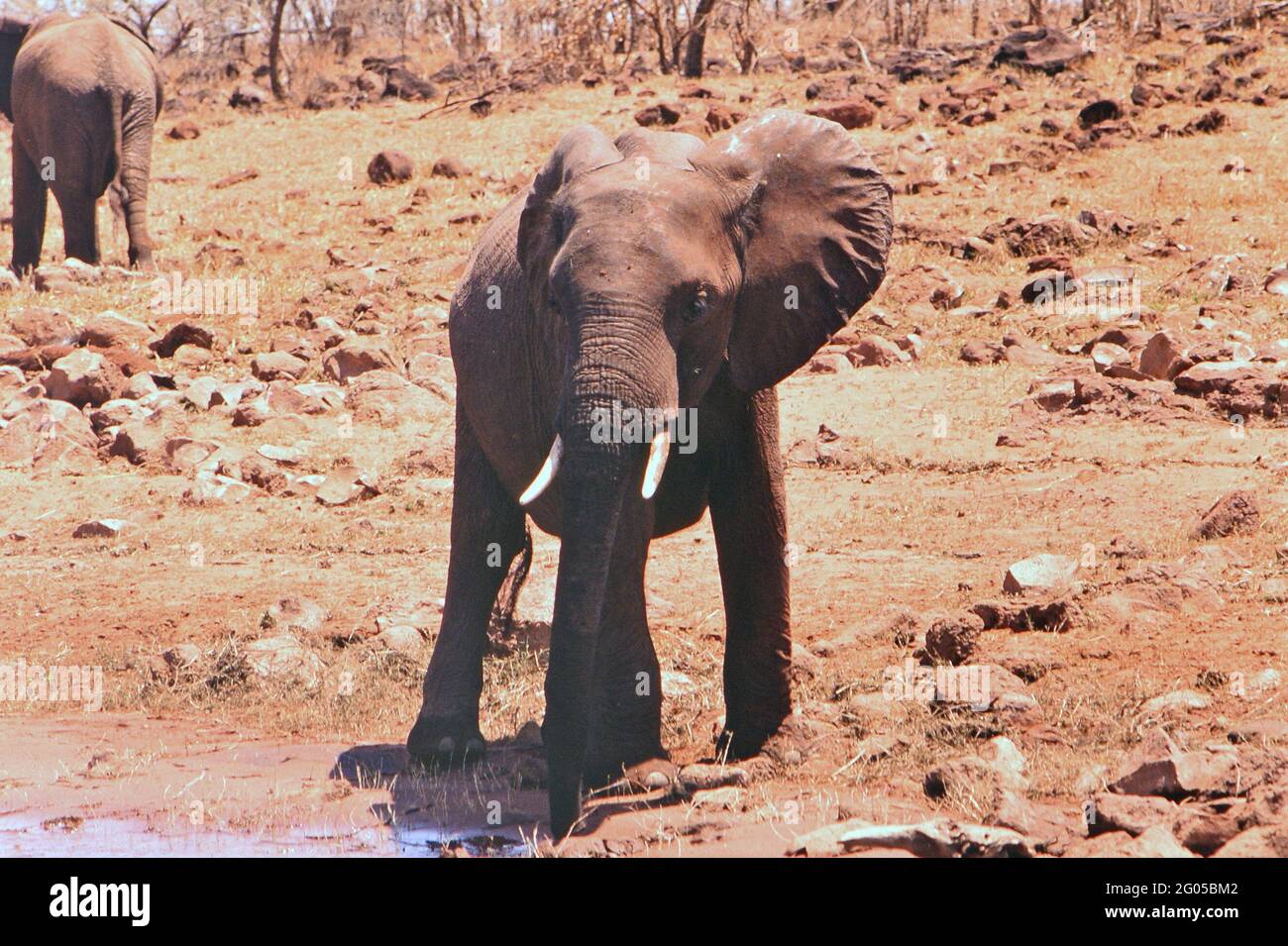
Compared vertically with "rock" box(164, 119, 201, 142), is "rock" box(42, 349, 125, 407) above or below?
below

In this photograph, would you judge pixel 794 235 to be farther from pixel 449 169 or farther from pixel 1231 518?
pixel 449 169

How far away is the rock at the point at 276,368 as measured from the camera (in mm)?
12367

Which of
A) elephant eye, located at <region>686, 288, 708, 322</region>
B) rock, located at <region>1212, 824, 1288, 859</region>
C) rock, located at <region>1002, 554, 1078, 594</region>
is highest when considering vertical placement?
elephant eye, located at <region>686, 288, 708, 322</region>

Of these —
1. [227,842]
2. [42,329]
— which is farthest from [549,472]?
[42,329]

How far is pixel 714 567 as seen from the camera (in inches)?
352

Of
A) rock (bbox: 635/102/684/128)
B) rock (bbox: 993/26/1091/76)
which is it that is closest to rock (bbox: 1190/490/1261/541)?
rock (bbox: 635/102/684/128)

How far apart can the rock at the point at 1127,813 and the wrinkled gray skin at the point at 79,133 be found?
12153 mm

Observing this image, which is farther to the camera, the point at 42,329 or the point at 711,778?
the point at 42,329

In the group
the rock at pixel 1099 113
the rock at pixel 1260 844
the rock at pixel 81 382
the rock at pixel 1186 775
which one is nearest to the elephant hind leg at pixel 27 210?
the rock at pixel 81 382

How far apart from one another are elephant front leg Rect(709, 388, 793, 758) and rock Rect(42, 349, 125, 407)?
24.1 feet

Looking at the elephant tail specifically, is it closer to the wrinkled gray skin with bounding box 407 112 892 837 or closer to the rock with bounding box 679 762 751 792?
the wrinkled gray skin with bounding box 407 112 892 837

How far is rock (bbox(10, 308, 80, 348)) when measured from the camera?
12641 millimetres

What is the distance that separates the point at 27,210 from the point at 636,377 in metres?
12.1

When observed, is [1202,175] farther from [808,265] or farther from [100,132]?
[808,265]
